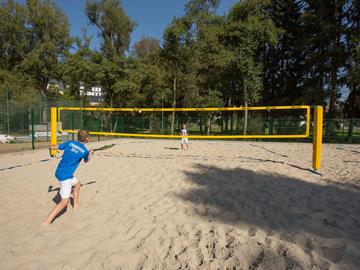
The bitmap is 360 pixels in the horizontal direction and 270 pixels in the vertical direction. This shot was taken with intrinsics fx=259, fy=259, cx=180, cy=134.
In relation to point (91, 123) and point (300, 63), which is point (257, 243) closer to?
point (91, 123)

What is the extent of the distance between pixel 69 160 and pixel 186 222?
6.09 feet

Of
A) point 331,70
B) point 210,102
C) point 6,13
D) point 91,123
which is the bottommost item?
point 91,123

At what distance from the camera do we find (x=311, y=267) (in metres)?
2.27

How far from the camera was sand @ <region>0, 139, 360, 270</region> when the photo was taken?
2.52 meters

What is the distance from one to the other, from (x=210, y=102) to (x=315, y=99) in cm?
835

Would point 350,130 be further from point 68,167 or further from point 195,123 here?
point 68,167

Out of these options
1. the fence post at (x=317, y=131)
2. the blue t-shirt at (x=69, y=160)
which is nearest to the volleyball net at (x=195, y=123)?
the fence post at (x=317, y=131)

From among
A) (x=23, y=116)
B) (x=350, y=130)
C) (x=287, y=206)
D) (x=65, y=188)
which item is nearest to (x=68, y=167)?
(x=65, y=188)

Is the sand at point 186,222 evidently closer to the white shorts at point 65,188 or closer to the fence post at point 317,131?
the white shorts at point 65,188

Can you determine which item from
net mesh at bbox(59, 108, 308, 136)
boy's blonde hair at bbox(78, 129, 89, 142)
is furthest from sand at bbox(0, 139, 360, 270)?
net mesh at bbox(59, 108, 308, 136)

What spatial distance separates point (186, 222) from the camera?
3.40 m

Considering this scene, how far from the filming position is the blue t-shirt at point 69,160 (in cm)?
363

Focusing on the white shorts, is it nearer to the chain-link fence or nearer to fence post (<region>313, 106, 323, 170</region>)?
fence post (<region>313, 106, 323, 170</region>)

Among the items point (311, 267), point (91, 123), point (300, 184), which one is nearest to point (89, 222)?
point (311, 267)
